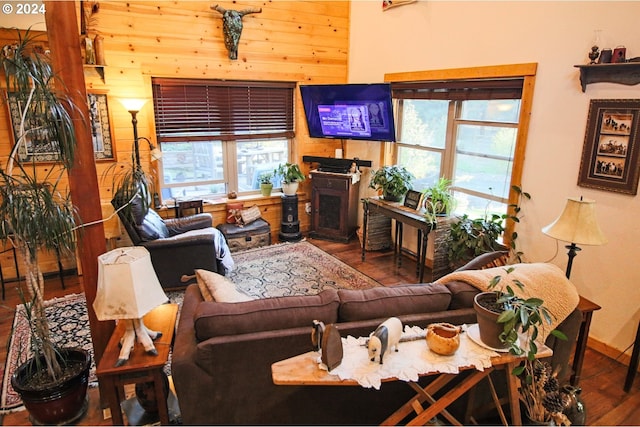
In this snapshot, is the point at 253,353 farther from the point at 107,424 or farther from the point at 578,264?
the point at 578,264

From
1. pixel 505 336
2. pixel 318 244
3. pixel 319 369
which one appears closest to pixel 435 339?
pixel 505 336

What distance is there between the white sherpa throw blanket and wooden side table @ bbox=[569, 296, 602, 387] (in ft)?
0.76

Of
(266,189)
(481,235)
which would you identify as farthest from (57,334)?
(481,235)

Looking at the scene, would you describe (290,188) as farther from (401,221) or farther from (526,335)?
(526,335)

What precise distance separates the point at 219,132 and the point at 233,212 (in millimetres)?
1014

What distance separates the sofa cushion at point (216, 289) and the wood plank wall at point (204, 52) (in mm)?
2682

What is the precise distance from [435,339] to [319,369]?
51 centimetres

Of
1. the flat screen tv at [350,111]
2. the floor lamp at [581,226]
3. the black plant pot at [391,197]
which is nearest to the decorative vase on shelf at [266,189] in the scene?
the flat screen tv at [350,111]

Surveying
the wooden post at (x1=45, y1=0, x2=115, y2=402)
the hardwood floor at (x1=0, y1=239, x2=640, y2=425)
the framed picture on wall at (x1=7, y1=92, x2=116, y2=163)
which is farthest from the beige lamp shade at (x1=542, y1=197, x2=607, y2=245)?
the framed picture on wall at (x1=7, y1=92, x2=116, y2=163)

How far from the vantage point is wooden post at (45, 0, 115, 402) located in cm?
193

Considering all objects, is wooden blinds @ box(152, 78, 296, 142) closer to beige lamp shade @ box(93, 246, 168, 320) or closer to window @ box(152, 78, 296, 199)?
window @ box(152, 78, 296, 199)

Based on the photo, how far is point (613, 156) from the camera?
111 inches

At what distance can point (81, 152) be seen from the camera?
2.04 m

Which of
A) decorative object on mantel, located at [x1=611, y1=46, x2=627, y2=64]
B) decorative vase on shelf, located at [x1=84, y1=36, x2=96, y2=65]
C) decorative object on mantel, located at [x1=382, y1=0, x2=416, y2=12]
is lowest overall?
decorative object on mantel, located at [x1=611, y1=46, x2=627, y2=64]
